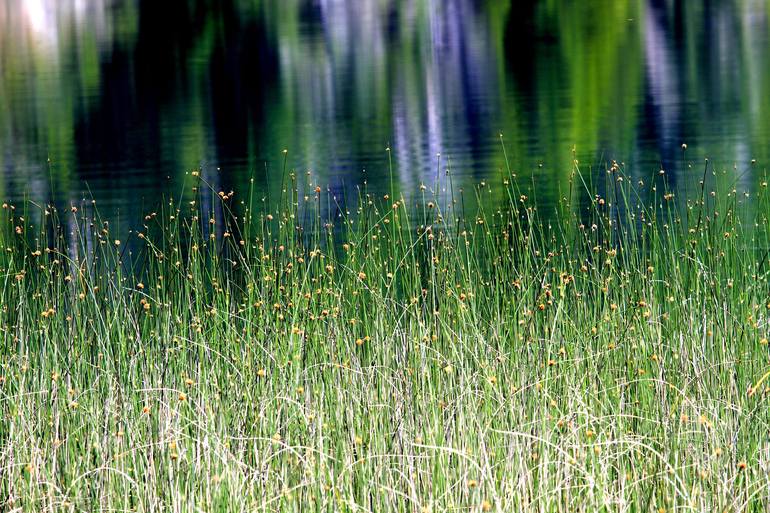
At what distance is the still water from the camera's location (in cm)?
2323

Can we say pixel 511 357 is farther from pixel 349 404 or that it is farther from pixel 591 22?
pixel 591 22

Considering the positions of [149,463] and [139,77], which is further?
[139,77]

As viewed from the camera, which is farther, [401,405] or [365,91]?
[365,91]

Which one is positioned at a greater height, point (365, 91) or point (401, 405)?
point (365, 91)

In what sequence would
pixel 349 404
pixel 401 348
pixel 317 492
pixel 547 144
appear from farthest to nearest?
pixel 547 144
pixel 401 348
pixel 349 404
pixel 317 492

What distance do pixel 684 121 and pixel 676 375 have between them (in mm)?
24267

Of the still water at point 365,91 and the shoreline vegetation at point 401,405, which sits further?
the still water at point 365,91

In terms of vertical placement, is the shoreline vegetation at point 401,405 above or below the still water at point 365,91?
below

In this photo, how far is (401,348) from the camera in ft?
16.8

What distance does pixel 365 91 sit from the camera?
131 ft

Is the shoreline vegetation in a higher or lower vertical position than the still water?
lower

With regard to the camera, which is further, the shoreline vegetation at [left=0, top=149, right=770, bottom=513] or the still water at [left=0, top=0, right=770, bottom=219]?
the still water at [left=0, top=0, right=770, bottom=219]

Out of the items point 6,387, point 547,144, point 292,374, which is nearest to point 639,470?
point 292,374

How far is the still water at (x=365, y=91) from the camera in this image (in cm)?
2323
